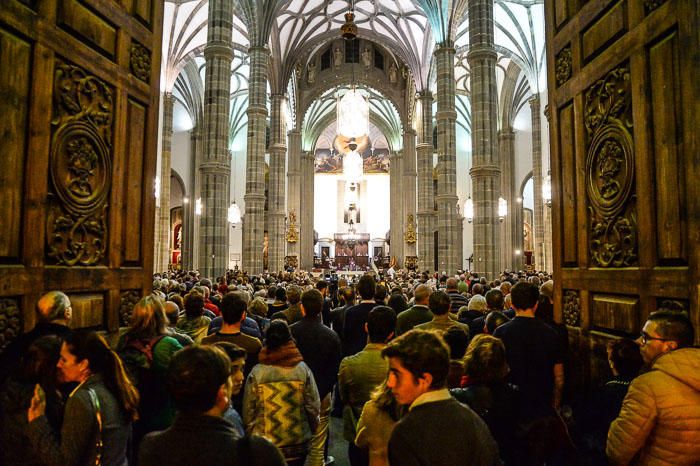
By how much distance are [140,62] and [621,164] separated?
12.6 feet

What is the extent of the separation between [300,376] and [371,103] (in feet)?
125

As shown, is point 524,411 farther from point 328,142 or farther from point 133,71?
point 328,142

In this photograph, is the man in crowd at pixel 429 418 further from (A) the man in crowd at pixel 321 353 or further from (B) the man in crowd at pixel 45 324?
(A) the man in crowd at pixel 321 353

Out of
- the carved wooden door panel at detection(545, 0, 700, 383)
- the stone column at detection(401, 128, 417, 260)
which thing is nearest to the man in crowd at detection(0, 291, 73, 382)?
the carved wooden door panel at detection(545, 0, 700, 383)

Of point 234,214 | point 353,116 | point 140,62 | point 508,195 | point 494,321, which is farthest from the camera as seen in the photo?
point 234,214

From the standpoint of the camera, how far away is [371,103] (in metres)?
39.2

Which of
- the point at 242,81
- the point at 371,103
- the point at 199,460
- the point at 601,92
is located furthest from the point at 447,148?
the point at 371,103

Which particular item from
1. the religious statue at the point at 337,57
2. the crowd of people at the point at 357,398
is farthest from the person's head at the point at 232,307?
the religious statue at the point at 337,57

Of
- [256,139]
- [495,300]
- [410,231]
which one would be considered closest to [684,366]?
[495,300]

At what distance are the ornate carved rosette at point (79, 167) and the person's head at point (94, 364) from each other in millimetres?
1306

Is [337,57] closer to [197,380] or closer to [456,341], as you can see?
[456,341]

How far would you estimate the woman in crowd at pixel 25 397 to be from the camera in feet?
6.86

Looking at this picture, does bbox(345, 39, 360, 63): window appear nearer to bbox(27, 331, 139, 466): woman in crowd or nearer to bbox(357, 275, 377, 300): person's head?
bbox(357, 275, 377, 300): person's head

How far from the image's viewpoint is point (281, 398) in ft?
9.34
